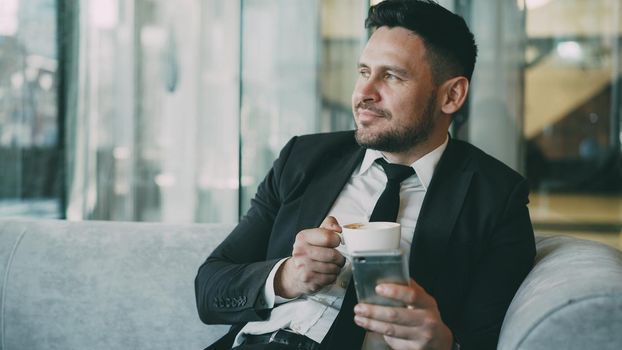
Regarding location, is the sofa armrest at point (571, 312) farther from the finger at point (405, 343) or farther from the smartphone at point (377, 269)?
the smartphone at point (377, 269)

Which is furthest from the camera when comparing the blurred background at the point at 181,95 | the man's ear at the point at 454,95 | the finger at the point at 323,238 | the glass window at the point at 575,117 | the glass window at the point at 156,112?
the glass window at the point at 575,117

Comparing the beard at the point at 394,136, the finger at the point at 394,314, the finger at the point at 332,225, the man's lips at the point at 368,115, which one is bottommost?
the finger at the point at 394,314

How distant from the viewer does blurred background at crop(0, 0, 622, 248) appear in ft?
12.2

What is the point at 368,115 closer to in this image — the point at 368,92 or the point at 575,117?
the point at 368,92

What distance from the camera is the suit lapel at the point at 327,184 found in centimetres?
174

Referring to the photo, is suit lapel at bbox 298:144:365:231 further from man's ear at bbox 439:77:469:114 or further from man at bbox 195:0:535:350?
man's ear at bbox 439:77:469:114

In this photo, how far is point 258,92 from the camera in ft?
12.5

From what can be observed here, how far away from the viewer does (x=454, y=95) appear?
1882mm

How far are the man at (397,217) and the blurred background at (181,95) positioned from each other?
1810mm

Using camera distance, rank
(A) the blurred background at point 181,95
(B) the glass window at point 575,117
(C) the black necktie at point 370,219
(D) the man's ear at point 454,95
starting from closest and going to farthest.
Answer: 1. (C) the black necktie at point 370,219
2. (D) the man's ear at point 454,95
3. (A) the blurred background at point 181,95
4. (B) the glass window at point 575,117

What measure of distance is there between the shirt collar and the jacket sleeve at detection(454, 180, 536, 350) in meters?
0.23

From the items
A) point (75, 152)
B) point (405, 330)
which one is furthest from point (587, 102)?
point (405, 330)

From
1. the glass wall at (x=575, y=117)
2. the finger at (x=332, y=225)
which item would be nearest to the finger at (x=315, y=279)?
the finger at (x=332, y=225)

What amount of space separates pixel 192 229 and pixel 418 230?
81 cm
